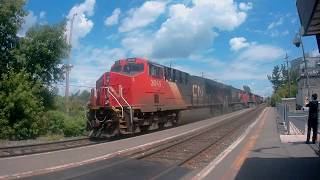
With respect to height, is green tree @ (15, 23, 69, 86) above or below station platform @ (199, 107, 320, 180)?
above

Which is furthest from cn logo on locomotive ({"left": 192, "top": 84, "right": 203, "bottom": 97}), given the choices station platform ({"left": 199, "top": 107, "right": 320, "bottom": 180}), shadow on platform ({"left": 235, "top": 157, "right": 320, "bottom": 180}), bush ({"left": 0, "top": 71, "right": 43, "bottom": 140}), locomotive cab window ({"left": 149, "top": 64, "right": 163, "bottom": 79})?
shadow on platform ({"left": 235, "top": 157, "right": 320, "bottom": 180})

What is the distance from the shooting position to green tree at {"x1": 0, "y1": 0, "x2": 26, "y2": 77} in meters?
23.0

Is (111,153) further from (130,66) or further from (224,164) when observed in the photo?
(130,66)

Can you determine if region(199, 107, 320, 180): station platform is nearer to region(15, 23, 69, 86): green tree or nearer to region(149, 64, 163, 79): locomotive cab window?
region(149, 64, 163, 79): locomotive cab window

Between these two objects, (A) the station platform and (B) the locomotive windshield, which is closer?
(A) the station platform

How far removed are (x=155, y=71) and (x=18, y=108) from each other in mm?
7388

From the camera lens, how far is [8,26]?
77.5ft

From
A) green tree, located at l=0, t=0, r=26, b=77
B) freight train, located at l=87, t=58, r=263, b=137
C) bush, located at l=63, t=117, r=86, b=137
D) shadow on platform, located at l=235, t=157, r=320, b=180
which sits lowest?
shadow on platform, located at l=235, t=157, r=320, b=180

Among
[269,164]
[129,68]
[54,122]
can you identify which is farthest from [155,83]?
[269,164]

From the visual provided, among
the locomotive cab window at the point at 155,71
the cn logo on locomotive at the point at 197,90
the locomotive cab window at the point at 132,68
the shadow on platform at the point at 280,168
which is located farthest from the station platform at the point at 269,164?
the cn logo on locomotive at the point at 197,90

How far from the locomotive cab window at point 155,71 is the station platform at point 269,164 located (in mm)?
8875

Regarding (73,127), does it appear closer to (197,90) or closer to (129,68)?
(129,68)

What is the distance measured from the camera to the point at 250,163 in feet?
36.4

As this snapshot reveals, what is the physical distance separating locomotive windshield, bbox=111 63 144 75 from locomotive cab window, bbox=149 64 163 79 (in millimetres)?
866
